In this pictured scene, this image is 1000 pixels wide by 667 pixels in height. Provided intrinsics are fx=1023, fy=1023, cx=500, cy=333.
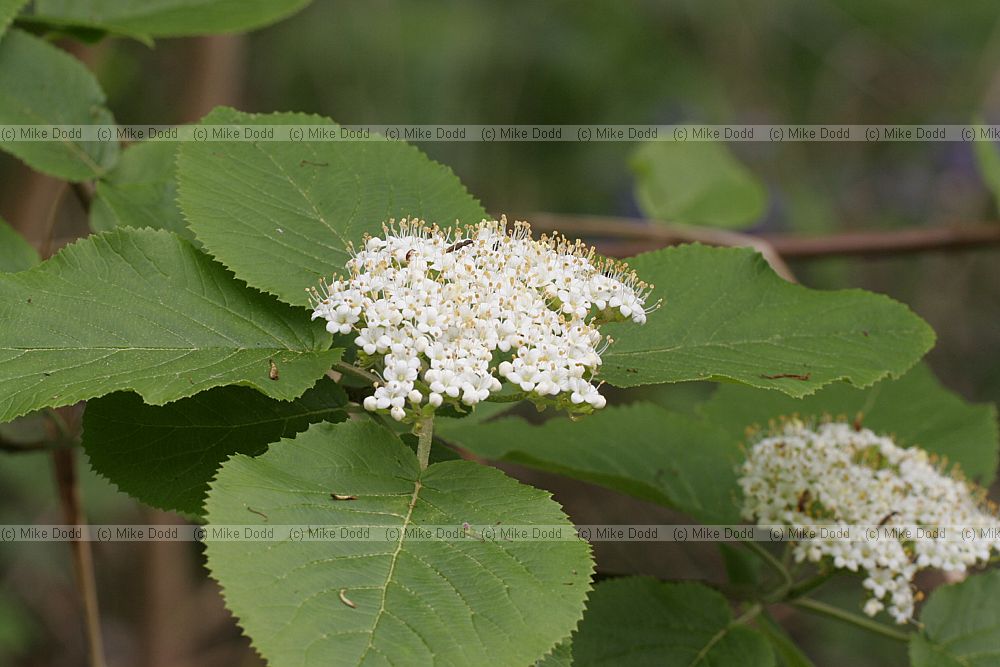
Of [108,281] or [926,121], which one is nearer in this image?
[108,281]

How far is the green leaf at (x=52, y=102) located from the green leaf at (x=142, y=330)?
0.42m

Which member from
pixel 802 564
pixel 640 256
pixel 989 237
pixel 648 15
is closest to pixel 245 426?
pixel 640 256

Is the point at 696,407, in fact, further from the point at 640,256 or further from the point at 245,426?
the point at 245,426

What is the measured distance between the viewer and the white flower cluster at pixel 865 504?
4.79 ft

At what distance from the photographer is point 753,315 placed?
141cm

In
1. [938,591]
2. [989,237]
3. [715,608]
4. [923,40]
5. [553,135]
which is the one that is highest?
[923,40]

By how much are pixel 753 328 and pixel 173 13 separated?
116 centimetres

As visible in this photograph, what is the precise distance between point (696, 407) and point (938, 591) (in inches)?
20.1

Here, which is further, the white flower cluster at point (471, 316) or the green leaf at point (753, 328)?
the green leaf at point (753, 328)

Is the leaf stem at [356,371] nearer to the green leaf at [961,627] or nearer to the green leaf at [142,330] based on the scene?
the green leaf at [142,330]

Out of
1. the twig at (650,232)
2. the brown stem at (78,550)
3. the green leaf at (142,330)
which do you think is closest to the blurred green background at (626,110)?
the twig at (650,232)

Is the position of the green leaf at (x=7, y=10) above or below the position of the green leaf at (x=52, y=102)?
above

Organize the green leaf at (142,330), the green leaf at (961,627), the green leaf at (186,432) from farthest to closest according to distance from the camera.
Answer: the green leaf at (961,627) → the green leaf at (186,432) → the green leaf at (142,330)

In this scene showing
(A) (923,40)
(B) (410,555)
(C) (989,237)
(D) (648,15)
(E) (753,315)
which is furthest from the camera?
(A) (923,40)
